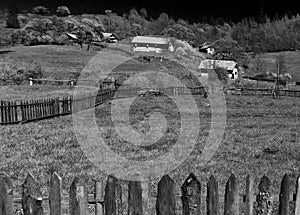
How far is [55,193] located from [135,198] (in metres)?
0.78

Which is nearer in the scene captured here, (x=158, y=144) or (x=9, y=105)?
(x=158, y=144)

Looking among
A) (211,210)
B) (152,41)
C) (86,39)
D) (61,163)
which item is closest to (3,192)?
(211,210)

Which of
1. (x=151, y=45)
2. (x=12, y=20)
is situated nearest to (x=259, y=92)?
(x=151, y=45)

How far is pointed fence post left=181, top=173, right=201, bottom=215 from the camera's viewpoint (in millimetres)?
3898

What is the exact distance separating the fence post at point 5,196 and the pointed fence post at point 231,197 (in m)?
2.15

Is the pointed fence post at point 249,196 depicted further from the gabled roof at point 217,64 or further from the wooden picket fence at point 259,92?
the gabled roof at point 217,64

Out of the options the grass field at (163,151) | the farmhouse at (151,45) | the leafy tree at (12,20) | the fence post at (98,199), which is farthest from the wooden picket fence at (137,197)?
the leafy tree at (12,20)

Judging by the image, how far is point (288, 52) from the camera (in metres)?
155

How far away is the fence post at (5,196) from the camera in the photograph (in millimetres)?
3738

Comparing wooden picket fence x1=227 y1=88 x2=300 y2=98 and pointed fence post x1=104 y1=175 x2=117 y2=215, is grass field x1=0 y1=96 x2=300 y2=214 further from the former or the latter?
wooden picket fence x1=227 y1=88 x2=300 y2=98

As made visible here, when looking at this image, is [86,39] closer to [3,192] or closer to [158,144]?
[158,144]

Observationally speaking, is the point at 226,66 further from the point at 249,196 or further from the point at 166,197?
the point at 166,197

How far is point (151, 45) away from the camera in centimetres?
14138

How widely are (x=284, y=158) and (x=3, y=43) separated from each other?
335ft
